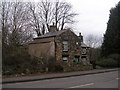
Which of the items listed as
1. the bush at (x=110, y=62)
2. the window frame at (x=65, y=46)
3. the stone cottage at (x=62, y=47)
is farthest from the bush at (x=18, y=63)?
the bush at (x=110, y=62)

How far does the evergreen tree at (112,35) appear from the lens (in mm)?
50031

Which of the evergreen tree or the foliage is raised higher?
the evergreen tree

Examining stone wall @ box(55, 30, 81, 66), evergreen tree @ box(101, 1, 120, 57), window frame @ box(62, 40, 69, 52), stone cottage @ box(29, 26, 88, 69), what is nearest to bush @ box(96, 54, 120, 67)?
stone cottage @ box(29, 26, 88, 69)

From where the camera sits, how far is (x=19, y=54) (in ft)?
95.7

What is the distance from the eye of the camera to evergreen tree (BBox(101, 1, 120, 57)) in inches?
1970

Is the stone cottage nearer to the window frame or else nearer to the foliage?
the window frame

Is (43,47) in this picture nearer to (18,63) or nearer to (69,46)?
(69,46)

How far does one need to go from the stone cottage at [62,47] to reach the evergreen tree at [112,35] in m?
7.23

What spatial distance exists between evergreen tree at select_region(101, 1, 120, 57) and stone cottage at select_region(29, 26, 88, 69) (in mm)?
7227

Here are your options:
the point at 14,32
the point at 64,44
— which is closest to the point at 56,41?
the point at 64,44

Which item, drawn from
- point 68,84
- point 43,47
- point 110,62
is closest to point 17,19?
point 43,47

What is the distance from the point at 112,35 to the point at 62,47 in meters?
14.6

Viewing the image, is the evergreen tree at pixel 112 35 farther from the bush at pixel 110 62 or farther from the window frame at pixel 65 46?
the window frame at pixel 65 46

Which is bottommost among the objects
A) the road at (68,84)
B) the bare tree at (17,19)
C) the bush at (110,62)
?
the road at (68,84)
